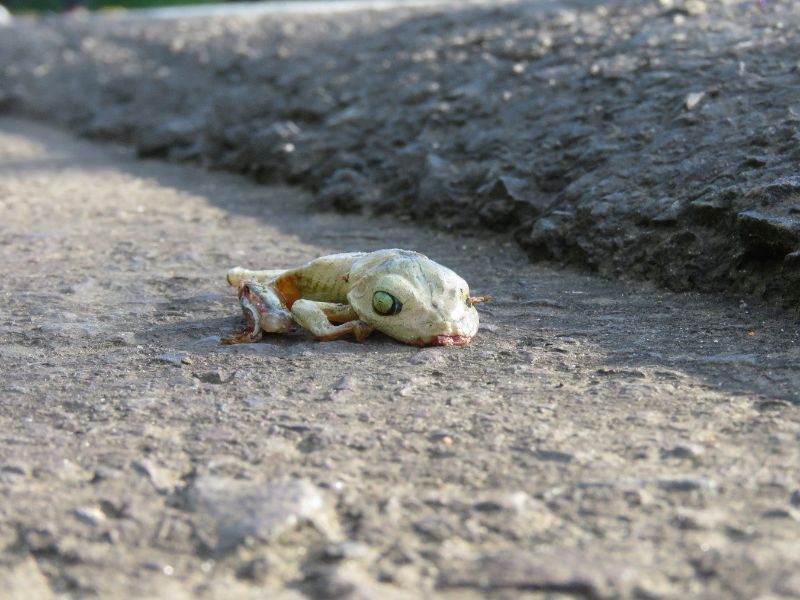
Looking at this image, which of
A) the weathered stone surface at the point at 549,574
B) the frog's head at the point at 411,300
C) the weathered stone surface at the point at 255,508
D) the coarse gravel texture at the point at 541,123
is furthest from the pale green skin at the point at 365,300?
the weathered stone surface at the point at 549,574

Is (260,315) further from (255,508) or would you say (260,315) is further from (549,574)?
(549,574)

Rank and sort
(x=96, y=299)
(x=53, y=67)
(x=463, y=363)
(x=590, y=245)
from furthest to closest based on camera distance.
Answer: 1. (x=53, y=67)
2. (x=590, y=245)
3. (x=96, y=299)
4. (x=463, y=363)

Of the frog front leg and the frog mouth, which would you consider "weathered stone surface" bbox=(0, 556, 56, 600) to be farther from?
the frog mouth

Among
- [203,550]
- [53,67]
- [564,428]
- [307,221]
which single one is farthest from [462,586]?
[53,67]

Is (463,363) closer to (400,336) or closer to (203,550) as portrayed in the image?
A: (400,336)

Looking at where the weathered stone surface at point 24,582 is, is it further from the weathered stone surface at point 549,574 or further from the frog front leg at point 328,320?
the frog front leg at point 328,320

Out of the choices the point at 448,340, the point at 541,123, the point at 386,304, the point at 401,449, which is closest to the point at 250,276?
the point at 386,304
